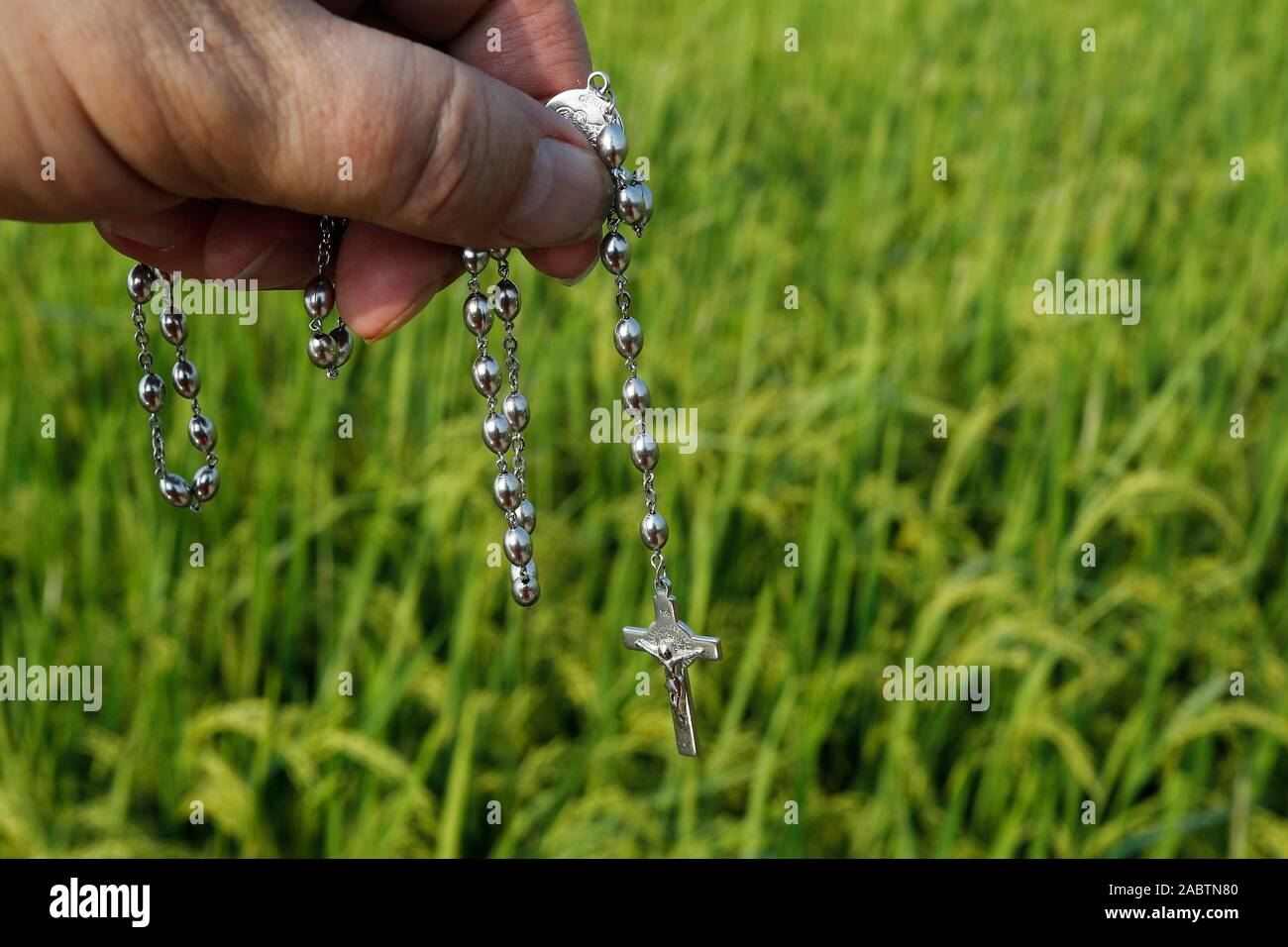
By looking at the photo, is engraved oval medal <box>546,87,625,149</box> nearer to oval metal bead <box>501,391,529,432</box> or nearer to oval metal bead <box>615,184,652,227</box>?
oval metal bead <box>615,184,652,227</box>

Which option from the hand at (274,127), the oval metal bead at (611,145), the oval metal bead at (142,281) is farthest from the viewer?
the oval metal bead at (142,281)

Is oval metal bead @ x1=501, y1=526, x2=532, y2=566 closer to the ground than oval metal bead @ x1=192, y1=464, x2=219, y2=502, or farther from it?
closer to the ground

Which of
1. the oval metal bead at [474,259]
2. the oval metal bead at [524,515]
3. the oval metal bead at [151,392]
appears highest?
the oval metal bead at [474,259]

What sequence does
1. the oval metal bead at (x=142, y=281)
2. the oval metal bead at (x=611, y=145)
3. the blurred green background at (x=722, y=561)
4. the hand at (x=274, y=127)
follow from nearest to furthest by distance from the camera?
1. the hand at (x=274, y=127)
2. the oval metal bead at (x=611, y=145)
3. the oval metal bead at (x=142, y=281)
4. the blurred green background at (x=722, y=561)

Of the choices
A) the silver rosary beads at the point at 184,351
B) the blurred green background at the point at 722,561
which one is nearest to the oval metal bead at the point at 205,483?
the silver rosary beads at the point at 184,351

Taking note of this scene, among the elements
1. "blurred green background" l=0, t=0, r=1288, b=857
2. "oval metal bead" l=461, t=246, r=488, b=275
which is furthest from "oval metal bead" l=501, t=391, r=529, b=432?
"blurred green background" l=0, t=0, r=1288, b=857

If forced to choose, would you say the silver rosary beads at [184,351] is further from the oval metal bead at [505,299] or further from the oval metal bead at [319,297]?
the oval metal bead at [505,299]

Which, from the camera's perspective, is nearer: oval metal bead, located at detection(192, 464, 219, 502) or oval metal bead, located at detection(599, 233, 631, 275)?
oval metal bead, located at detection(599, 233, 631, 275)

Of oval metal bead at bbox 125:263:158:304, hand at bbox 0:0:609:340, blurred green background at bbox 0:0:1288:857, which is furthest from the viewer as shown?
blurred green background at bbox 0:0:1288:857
